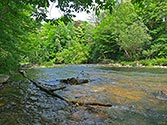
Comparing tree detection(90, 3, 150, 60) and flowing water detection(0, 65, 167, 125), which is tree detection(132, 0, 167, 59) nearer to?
tree detection(90, 3, 150, 60)

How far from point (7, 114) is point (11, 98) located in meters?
1.67

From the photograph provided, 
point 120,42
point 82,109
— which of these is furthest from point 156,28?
point 82,109

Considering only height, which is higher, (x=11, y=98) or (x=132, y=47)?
(x=132, y=47)

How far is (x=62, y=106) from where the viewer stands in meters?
6.46

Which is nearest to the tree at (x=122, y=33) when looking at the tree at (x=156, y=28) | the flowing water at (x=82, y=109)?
the tree at (x=156, y=28)

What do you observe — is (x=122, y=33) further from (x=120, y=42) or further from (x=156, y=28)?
(x=156, y=28)

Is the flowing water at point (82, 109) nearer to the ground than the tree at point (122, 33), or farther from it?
nearer to the ground

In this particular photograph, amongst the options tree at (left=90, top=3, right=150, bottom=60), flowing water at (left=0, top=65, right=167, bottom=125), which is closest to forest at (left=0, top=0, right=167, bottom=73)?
tree at (left=90, top=3, right=150, bottom=60)

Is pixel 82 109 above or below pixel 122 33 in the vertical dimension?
below

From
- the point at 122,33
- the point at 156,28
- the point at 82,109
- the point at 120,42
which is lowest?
the point at 82,109

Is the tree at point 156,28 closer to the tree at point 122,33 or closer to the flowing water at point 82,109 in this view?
the tree at point 122,33

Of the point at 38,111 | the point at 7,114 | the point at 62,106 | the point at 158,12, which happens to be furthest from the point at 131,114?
the point at 158,12

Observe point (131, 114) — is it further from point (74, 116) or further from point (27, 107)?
point (27, 107)

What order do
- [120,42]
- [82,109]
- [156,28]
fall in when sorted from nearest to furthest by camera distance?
[82,109]
[120,42]
[156,28]
